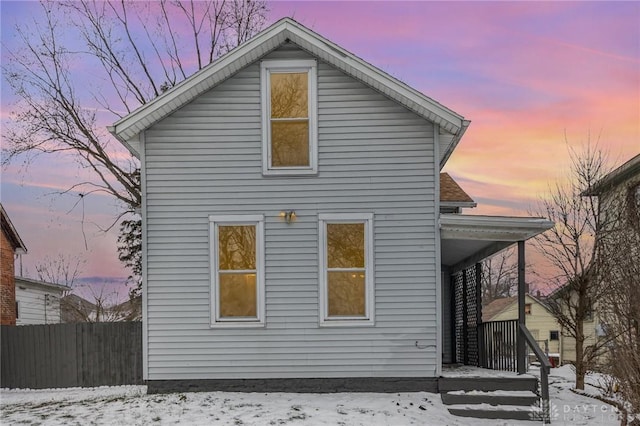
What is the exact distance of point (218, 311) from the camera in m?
8.86

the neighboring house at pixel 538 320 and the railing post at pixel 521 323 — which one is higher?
the railing post at pixel 521 323

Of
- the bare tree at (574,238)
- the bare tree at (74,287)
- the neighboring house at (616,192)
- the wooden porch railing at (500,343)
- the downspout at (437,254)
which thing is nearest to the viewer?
the downspout at (437,254)

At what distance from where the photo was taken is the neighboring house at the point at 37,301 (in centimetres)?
2131

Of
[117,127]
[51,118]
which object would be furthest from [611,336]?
[51,118]

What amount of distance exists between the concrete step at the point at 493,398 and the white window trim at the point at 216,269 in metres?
3.04

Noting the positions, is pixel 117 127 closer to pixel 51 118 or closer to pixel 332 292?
pixel 332 292

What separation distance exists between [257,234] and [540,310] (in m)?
25.8

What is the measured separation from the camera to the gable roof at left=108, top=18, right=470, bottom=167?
862 cm

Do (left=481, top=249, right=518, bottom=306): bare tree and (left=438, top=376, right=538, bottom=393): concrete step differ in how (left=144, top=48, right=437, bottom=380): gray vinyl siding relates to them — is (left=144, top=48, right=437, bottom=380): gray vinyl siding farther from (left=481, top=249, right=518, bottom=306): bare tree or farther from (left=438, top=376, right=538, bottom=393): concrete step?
(left=481, top=249, right=518, bottom=306): bare tree

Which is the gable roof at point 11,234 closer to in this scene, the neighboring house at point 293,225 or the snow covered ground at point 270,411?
the snow covered ground at point 270,411

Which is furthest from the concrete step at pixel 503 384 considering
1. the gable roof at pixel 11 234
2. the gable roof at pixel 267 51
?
the gable roof at pixel 11 234

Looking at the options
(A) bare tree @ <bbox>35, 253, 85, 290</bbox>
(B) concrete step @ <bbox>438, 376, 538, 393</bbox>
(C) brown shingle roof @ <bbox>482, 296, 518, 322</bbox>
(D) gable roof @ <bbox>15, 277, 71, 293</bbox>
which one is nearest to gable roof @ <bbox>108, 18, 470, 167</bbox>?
(B) concrete step @ <bbox>438, 376, 538, 393</bbox>

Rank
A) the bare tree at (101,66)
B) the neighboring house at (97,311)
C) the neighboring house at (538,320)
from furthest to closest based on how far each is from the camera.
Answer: the neighboring house at (538,320)
the neighboring house at (97,311)
the bare tree at (101,66)

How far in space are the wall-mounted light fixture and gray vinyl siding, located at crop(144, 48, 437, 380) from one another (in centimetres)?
9
